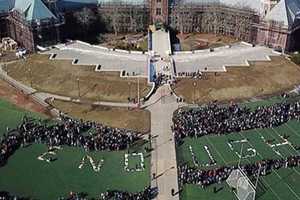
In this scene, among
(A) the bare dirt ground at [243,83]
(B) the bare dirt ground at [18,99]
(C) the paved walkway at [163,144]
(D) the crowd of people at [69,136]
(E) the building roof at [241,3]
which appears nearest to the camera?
(C) the paved walkway at [163,144]

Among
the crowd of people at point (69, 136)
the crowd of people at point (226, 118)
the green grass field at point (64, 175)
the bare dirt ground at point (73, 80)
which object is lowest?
the green grass field at point (64, 175)

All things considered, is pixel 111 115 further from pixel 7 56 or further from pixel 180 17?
pixel 180 17

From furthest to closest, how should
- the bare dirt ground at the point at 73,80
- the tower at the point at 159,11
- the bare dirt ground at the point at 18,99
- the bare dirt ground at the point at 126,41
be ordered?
the tower at the point at 159,11 < the bare dirt ground at the point at 126,41 < the bare dirt ground at the point at 73,80 < the bare dirt ground at the point at 18,99

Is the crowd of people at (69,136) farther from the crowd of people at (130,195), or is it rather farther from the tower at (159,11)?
the tower at (159,11)

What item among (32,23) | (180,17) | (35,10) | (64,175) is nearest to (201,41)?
(180,17)

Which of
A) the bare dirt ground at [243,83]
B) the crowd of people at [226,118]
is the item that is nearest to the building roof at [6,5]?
the bare dirt ground at [243,83]

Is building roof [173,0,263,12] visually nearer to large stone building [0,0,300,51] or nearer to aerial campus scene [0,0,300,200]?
large stone building [0,0,300,51]
